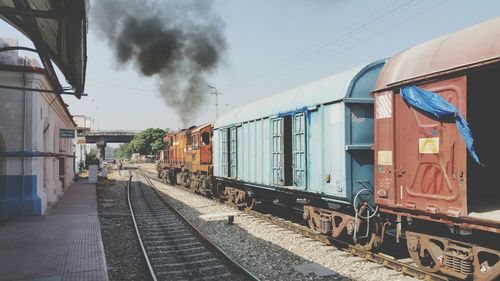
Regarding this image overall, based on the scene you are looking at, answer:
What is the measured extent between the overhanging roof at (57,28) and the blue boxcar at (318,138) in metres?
4.79

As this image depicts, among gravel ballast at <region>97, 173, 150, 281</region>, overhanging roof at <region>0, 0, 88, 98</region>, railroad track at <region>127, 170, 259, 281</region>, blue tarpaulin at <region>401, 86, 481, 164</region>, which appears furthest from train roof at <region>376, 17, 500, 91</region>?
gravel ballast at <region>97, 173, 150, 281</region>

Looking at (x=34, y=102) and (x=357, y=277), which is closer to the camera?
(x=357, y=277)

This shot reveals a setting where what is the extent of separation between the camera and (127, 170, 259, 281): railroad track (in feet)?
23.4

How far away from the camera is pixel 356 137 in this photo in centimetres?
770

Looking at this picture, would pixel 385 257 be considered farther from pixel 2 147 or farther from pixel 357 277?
pixel 2 147

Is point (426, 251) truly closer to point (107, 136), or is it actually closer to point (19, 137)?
point (19, 137)

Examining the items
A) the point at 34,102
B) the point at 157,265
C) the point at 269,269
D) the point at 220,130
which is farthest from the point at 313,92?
the point at 34,102

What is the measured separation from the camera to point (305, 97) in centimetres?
928

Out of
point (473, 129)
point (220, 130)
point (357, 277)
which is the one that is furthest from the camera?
point (220, 130)

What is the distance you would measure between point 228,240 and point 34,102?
7845 millimetres

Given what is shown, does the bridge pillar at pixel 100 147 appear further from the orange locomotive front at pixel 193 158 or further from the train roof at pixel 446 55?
the train roof at pixel 446 55

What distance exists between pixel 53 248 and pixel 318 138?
20.3 feet

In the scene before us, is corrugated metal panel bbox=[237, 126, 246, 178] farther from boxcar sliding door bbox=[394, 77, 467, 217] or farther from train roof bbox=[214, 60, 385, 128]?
boxcar sliding door bbox=[394, 77, 467, 217]

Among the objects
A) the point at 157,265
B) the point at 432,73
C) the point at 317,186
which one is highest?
the point at 432,73
